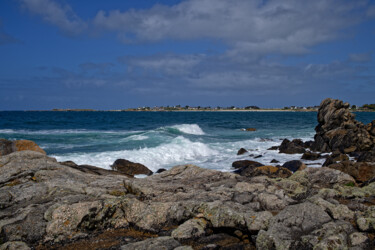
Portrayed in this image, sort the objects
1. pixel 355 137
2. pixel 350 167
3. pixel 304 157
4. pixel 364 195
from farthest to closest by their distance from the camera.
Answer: pixel 355 137, pixel 304 157, pixel 350 167, pixel 364 195

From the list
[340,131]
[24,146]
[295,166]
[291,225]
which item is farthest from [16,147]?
[340,131]

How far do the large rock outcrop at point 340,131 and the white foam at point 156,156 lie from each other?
33.7 feet

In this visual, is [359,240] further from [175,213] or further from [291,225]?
[175,213]

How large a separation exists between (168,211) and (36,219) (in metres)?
2.68

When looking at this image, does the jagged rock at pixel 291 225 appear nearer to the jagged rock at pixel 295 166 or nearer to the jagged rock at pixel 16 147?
the jagged rock at pixel 295 166

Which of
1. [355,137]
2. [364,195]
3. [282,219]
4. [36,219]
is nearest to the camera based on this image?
[282,219]

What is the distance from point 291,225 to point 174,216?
7.71 feet

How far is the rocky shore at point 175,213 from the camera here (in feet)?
16.8

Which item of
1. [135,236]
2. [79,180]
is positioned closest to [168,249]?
[135,236]

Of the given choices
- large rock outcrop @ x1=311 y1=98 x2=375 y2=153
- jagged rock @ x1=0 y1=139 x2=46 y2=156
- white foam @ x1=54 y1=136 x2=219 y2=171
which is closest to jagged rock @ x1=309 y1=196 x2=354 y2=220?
jagged rock @ x1=0 y1=139 x2=46 y2=156

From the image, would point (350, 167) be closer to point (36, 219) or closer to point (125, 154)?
point (36, 219)

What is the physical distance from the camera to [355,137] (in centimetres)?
2480

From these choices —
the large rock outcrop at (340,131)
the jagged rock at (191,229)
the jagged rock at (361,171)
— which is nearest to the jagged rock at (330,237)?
the jagged rock at (191,229)

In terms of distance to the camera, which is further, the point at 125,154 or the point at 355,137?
the point at 355,137
